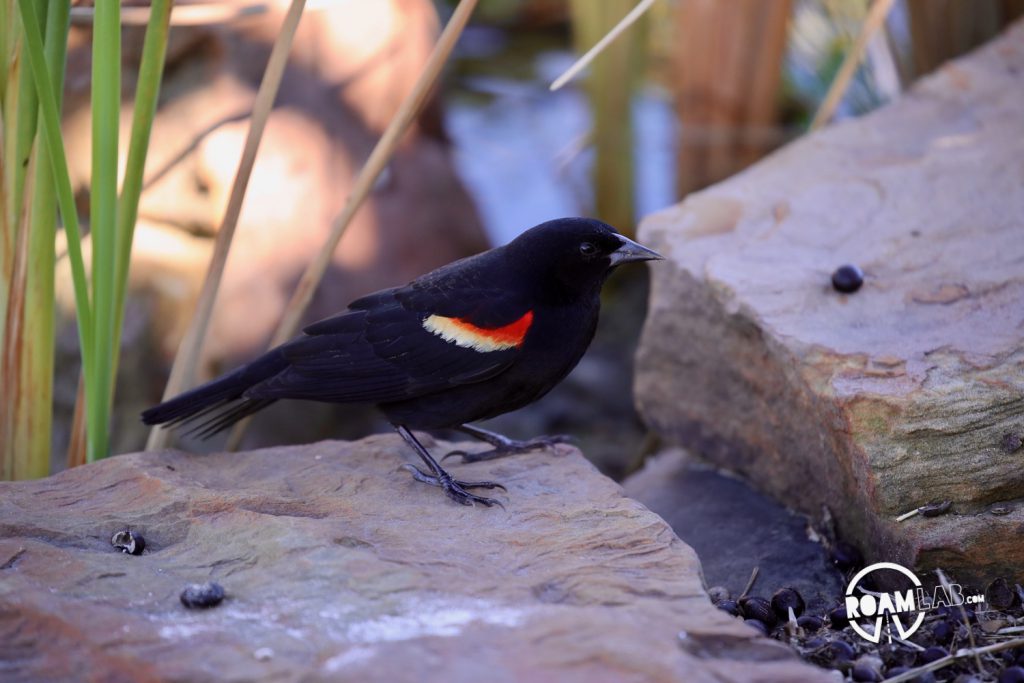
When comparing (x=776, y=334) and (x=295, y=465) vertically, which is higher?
(x=776, y=334)

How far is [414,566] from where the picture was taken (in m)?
2.58

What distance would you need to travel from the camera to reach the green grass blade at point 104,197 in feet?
10.3

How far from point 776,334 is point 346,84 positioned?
128 inches

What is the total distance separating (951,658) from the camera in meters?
2.61

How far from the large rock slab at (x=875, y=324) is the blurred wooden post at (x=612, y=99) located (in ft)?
6.11

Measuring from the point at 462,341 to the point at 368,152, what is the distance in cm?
275

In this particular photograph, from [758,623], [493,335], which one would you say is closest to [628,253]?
[493,335]

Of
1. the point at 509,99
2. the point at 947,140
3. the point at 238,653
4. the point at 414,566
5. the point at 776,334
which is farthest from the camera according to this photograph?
the point at 509,99

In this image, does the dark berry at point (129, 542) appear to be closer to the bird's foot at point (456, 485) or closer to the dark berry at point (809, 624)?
the bird's foot at point (456, 485)

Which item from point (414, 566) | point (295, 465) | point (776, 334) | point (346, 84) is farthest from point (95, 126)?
point (346, 84)

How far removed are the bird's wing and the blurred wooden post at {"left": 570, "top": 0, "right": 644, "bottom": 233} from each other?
329 centimetres

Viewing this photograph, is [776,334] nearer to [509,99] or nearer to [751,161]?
[751,161]

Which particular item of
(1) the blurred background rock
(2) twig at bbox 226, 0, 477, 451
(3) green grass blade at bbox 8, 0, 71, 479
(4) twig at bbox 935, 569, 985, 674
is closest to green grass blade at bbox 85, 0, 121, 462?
(3) green grass blade at bbox 8, 0, 71, 479

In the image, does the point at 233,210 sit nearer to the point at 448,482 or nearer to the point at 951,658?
the point at 448,482
